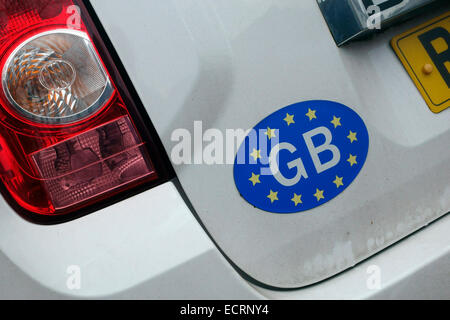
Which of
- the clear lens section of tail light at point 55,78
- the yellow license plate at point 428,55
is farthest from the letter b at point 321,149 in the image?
the clear lens section of tail light at point 55,78

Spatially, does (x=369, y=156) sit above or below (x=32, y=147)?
below

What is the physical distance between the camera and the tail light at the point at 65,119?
2.85 ft

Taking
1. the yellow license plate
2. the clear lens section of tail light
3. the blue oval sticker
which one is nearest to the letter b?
the blue oval sticker

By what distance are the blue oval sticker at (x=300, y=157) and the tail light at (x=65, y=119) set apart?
0.20m

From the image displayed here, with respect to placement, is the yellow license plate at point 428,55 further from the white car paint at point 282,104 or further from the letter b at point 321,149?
the letter b at point 321,149

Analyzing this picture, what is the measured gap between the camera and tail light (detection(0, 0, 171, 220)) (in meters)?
0.87

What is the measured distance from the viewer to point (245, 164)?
0.99 meters

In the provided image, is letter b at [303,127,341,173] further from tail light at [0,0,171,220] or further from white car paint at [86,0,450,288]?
tail light at [0,0,171,220]

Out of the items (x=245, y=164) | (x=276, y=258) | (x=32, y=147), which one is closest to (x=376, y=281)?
(x=276, y=258)

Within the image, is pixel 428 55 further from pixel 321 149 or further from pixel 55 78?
pixel 55 78

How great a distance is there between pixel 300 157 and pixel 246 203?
166 mm

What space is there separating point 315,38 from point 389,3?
187 mm
